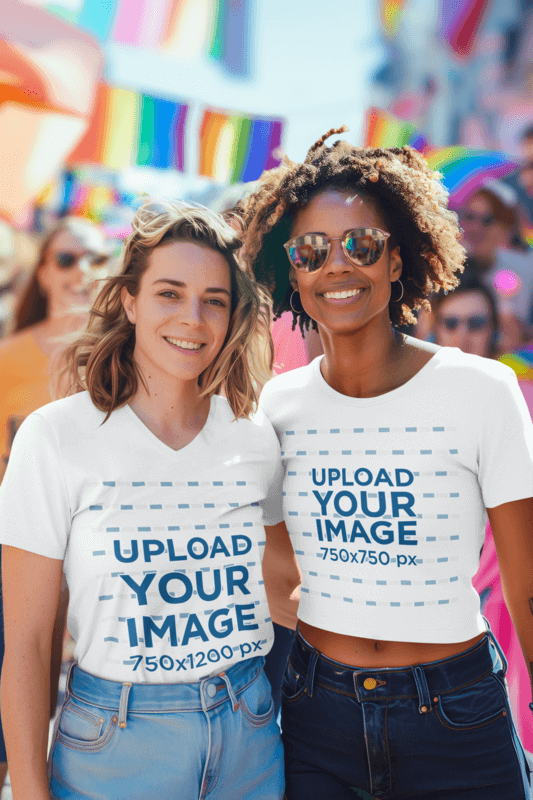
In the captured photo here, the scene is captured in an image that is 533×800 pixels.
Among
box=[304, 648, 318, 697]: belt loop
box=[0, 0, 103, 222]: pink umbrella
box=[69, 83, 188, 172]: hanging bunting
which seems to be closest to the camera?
box=[304, 648, 318, 697]: belt loop

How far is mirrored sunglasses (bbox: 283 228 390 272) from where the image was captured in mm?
1841

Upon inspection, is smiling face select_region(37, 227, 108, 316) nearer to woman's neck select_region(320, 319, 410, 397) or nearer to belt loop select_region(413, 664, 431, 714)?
woman's neck select_region(320, 319, 410, 397)

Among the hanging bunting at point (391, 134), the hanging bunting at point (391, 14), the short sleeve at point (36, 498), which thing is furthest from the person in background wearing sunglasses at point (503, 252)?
the hanging bunting at point (391, 14)

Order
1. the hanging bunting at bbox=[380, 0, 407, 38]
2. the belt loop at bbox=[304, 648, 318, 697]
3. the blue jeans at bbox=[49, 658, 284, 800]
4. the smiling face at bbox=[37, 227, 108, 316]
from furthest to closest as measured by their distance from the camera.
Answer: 1. the hanging bunting at bbox=[380, 0, 407, 38]
2. the smiling face at bbox=[37, 227, 108, 316]
3. the belt loop at bbox=[304, 648, 318, 697]
4. the blue jeans at bbox=[49, 658, 284, 800]

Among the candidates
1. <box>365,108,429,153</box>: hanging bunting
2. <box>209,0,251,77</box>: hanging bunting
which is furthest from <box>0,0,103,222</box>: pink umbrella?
<box>365,108,429,153</box>: hanging bunting

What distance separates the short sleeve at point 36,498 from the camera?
1549mm

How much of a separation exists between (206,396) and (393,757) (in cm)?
108

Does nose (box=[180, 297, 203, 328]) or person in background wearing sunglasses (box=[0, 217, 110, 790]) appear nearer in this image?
nose (box=[180, 297, 203, 328])

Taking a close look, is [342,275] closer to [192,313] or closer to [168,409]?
[192,313]

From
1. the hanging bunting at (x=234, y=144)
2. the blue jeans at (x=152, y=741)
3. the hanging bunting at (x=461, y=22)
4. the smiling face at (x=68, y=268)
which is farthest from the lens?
the hanging bunting at (x=461, y=22)

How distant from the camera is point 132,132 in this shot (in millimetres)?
6125

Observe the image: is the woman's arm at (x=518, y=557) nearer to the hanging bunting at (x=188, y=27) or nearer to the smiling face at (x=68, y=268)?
the smiling face at (x=68, y=268)

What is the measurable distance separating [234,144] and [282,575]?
17.7 ft

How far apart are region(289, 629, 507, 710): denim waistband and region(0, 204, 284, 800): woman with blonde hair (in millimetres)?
205
